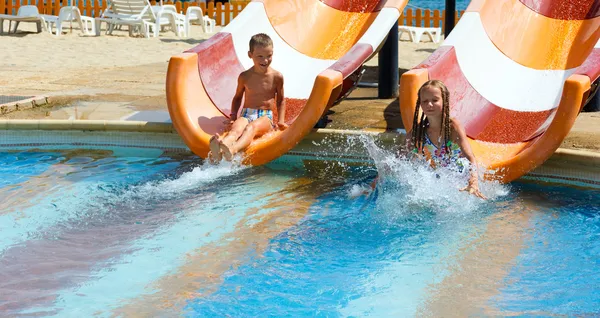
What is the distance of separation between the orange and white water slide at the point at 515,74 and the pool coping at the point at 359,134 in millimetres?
223

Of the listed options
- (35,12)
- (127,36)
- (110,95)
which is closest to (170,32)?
(127,36)

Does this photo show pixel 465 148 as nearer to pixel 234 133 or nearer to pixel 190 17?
pixel 234 133

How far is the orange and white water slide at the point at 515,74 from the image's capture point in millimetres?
5184

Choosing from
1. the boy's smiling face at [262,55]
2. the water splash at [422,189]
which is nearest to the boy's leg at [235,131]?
the boy's smiling face at [262,55]

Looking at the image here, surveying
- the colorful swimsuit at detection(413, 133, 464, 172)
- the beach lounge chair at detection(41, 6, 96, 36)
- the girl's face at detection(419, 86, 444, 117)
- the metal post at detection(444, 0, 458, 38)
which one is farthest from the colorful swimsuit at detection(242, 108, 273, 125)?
the beach lounge chair at detection(41, 6, 96, 36)

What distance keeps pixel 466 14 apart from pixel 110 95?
11.4 feet

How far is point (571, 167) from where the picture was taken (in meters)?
5.33

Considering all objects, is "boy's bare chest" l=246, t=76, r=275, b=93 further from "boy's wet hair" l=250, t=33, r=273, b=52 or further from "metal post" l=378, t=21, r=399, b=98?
"metal post" l=378, t=21, r=399, b=98

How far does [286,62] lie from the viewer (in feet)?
23.6

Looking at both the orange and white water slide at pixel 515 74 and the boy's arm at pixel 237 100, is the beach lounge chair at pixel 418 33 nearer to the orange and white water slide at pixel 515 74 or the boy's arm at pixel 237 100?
the orange and white water slide at pixel 515 74

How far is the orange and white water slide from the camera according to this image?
518cm

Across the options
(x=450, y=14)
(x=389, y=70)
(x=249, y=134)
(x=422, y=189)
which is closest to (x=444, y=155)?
(x=422, y=189)

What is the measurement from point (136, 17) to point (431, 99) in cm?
1109

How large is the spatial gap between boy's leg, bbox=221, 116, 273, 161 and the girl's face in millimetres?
1382
